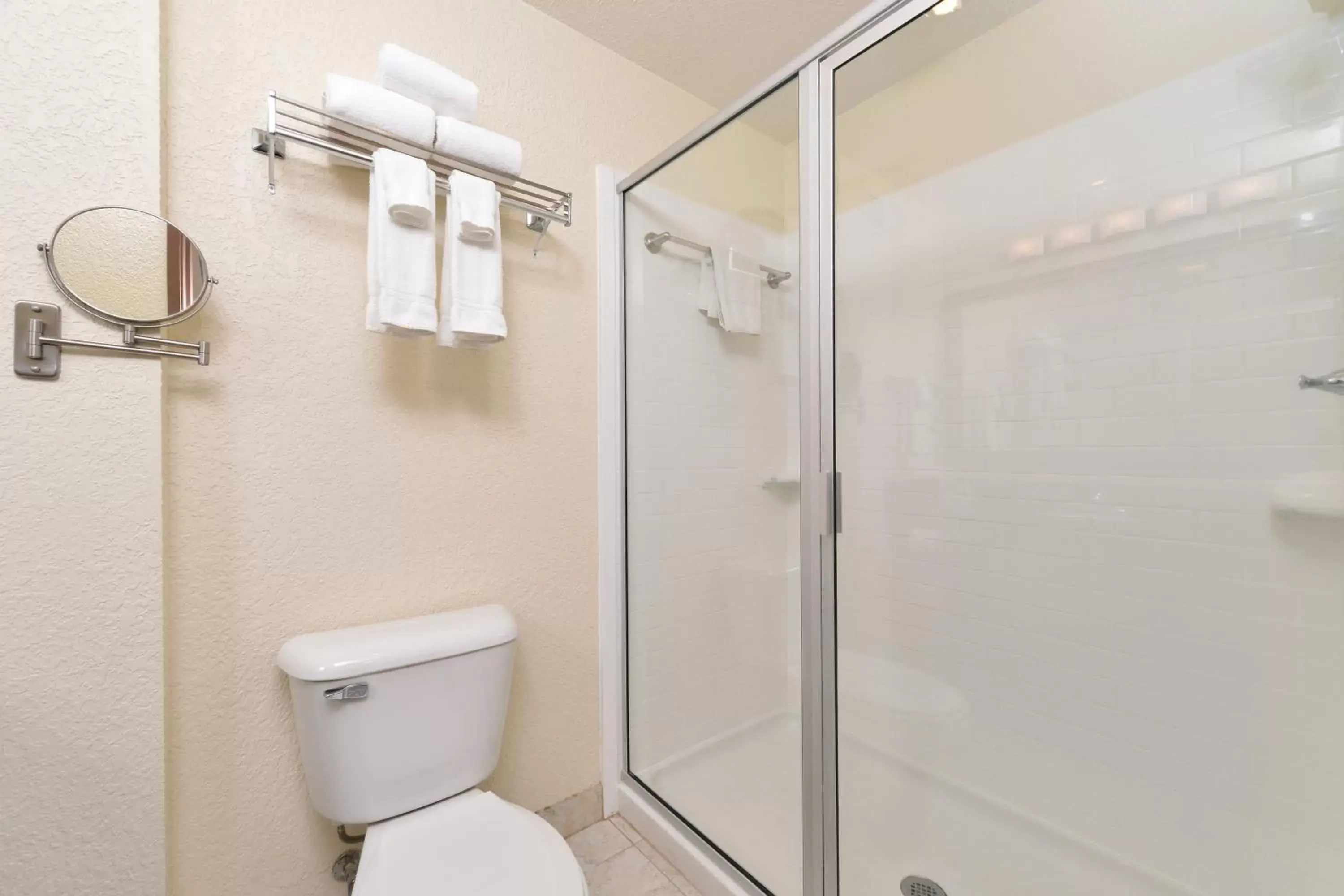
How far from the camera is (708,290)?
159cm

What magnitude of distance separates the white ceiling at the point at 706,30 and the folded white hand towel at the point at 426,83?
0.44m

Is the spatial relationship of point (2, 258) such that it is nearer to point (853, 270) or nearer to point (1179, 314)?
point (853, 270)

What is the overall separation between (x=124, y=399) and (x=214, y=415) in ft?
0.49

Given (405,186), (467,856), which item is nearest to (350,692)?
(467,856)

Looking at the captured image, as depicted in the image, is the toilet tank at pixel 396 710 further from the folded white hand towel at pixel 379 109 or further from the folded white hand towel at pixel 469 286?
the folded white hand towel at pixel 379 109

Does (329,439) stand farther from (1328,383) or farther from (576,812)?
(1328,383)

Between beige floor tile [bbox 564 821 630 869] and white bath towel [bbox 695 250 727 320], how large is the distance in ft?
4.67

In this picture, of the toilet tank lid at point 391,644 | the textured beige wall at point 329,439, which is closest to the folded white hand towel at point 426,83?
the textured beige wall at point 329,439

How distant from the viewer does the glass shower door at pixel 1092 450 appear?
100 cm

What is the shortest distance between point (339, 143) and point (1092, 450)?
164 centimetres

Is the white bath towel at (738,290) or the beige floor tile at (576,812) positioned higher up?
the white bath towel at (738,290)

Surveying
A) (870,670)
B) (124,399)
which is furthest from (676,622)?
(124,399)

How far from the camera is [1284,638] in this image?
1.04 metres

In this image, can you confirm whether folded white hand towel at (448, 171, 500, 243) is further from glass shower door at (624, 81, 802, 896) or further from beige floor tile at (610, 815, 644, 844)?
beige floor tile at (610, 815, 644, 844)
